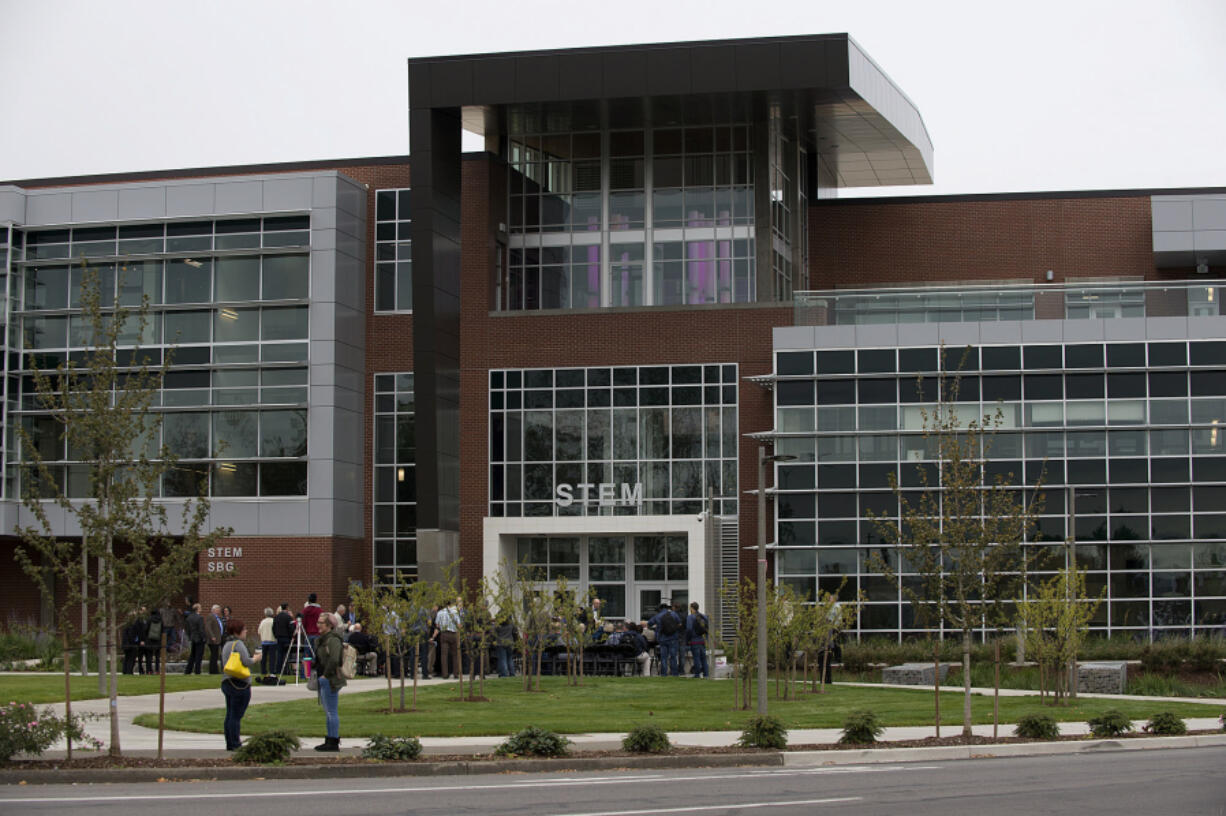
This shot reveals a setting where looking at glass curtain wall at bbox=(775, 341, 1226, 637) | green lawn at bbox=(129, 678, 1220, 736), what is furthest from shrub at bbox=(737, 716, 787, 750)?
glass curtain wall at bbox=(775, 341, 1226, 637)

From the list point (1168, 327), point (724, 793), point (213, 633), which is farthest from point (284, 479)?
point (724, 793)

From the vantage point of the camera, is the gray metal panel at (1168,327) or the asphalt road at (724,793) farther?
the gray metal panel at (1168,327)

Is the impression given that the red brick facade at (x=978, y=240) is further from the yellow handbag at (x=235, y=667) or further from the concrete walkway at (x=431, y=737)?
the yellow handbag at (x=235, y=667)

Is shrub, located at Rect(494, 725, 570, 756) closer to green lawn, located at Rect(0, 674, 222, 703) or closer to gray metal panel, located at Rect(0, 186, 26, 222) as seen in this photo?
green lawn, located at Rect(0, 674, 222, 703)

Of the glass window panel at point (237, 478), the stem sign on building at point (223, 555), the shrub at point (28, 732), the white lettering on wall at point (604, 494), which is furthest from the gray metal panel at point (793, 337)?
the shrub at point (28, 732)

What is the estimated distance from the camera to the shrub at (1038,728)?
2291cm

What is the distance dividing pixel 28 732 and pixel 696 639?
19.3 metres

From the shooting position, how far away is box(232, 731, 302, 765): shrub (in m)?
19.6

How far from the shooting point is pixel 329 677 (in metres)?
21.1

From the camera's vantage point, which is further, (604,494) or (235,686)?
(604,494)

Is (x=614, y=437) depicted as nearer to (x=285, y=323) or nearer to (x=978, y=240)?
(x=285, y=323)

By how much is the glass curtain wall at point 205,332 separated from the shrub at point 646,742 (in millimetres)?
31346

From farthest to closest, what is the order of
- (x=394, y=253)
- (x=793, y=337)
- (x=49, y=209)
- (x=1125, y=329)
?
(x=394, y=253) < (x=49, y=209) < (x=793, y=337) < (x=1125, y=329)

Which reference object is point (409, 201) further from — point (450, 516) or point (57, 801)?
point (57, 801)
